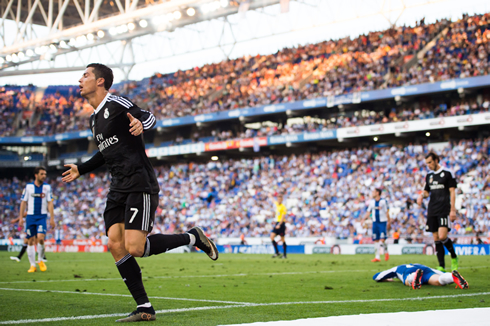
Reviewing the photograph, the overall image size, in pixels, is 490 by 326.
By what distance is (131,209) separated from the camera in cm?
518

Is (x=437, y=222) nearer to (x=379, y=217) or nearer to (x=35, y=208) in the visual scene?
(x=379, y=217)

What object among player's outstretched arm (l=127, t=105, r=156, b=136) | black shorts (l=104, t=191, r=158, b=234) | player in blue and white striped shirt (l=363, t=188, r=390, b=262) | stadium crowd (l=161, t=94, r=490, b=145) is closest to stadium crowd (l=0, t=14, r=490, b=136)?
stadium crowd (l=161, t=94, r=490, b=145)

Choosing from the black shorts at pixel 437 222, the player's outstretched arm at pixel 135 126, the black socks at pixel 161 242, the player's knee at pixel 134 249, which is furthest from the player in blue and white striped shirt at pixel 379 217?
the player's outstretched arm at pixel 135 126

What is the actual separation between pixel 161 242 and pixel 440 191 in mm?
6218

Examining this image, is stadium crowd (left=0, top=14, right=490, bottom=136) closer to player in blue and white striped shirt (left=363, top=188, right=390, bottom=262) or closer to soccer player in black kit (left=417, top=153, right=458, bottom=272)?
player in blue and white striped shirt (left=363, top=188, right=390, bottom=262)

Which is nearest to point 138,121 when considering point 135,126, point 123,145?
point 135,126

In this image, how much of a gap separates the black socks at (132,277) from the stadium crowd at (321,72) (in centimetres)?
2800

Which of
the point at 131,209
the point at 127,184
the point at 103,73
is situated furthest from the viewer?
the point at 103,73

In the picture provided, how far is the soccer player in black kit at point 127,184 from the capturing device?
5168 mm

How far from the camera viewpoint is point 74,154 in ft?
168

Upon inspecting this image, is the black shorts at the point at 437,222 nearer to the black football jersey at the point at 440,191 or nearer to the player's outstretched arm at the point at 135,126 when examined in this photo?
the black football jersey at the point at 440,191

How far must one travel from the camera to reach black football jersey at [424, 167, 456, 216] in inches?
383

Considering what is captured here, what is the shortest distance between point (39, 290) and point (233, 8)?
1069 inches

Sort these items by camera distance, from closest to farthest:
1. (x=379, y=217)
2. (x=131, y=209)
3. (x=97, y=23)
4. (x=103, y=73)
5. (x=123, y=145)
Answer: (x=131, y=209), (x=123, y=145), (x=103, y=73), (x=379, y=217), (x=97, y=23)
